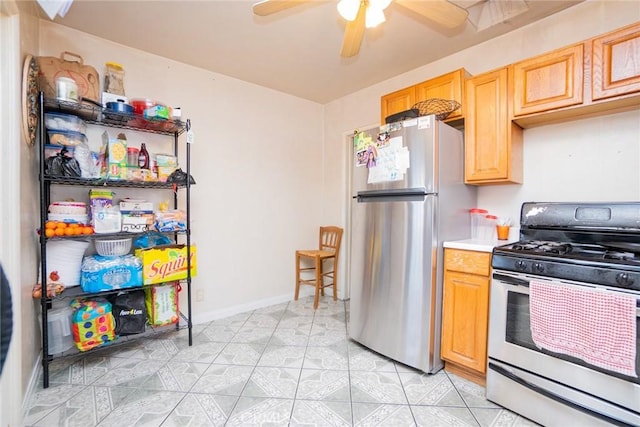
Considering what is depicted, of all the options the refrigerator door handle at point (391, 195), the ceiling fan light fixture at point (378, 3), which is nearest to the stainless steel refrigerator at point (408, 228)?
the refrigerator door handle at point (391, 195)

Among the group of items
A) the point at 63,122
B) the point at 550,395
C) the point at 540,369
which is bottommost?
the point at 550,395

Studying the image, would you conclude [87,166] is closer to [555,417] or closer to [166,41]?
[166,41]

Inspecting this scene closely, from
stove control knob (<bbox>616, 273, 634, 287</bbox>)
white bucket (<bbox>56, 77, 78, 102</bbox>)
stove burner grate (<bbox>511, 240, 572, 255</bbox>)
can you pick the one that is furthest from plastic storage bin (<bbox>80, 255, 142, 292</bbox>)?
stove control knob (<bbox>616, 273, 634, 287</bbox>)

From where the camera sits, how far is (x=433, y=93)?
2371 mm

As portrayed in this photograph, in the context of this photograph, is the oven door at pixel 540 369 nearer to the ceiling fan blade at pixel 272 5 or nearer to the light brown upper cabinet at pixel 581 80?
the light brown upper cabinet at pixel 581 80

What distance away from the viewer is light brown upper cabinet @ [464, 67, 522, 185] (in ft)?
6.65

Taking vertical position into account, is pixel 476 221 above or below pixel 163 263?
above

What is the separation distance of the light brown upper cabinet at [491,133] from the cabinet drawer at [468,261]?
1.89ft

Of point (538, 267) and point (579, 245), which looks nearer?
point (538, 267)

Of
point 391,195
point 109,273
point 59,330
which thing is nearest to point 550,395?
point 391,195

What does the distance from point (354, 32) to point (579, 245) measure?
1820 mm

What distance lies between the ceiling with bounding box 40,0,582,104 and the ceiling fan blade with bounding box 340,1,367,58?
222 millimetres

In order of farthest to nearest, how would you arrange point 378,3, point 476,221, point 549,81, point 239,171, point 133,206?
point 239,171 → point 476,221 → point 133,206 → point 549,81 → point 378,3

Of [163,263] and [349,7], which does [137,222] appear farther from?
[349,7]
